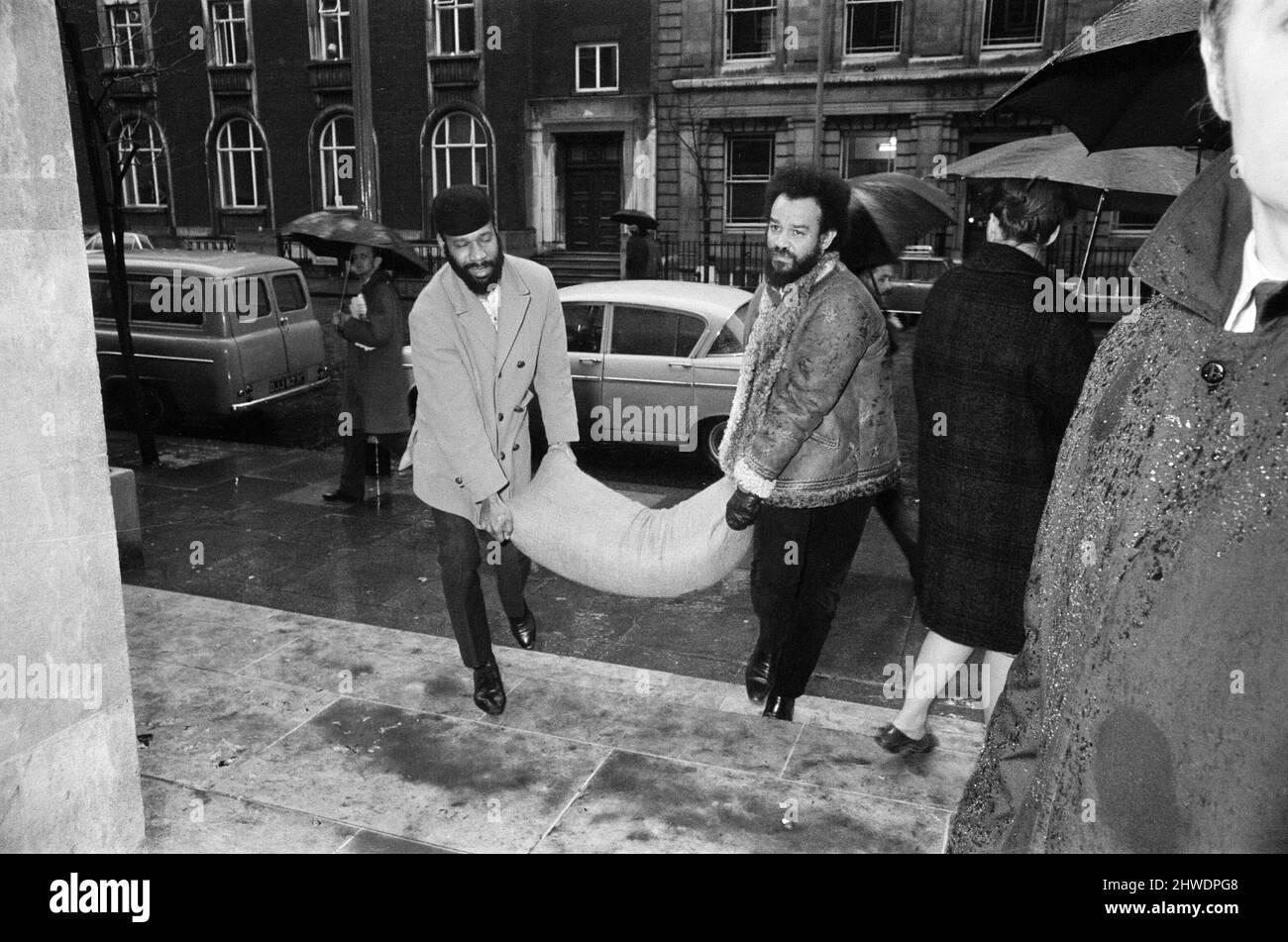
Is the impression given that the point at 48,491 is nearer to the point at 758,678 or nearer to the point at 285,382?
the point at 758,678

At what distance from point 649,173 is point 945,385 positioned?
27.1 metres

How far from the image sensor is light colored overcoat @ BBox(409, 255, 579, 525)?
410 centimetres

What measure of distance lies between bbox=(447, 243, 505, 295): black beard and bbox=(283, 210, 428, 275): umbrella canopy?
3768mm

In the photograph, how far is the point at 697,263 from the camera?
27.6 m

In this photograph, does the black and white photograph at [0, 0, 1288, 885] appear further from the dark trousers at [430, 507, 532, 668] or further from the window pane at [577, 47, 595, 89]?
A: the window pane at [577, 47, 595, 89]

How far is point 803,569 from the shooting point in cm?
410

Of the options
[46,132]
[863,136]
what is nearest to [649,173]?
[863,136]

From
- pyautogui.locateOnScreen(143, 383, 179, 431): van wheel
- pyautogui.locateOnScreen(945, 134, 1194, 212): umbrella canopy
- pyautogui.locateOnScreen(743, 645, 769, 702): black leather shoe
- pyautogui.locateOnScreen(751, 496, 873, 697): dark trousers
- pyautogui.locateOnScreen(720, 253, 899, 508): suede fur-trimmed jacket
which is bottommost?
pyautogui.locateOnScreen(143, 383, 179, 431): van wheel

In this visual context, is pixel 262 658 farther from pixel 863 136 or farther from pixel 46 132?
pixel 863 136

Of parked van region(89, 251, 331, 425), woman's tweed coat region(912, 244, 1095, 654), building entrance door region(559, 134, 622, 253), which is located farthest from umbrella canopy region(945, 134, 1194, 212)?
building entrance door region(559, 134, 622, 253)

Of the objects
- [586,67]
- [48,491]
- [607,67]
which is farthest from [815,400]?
[586,67]

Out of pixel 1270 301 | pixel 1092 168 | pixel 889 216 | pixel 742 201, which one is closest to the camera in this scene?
pixel 1270 301

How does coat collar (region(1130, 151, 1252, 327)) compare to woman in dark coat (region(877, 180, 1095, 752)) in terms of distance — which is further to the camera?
woman in dark coat (region(877, 180, 1095, 752))

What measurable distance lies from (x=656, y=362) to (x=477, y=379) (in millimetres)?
5143
